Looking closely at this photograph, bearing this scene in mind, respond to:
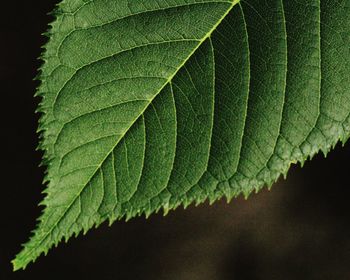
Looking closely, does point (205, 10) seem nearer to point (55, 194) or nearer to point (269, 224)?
point (55, 194)

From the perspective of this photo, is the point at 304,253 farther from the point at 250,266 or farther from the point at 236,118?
the point at 236,118

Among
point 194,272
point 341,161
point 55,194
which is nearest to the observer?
point 55,194

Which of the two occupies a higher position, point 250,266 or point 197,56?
point 197,56

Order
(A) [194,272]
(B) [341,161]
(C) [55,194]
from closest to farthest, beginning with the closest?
(C) [55,194]
(B) [341,161]
(A) [194,272]

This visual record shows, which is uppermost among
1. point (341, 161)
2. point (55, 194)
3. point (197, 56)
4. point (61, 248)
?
point (197, 56)

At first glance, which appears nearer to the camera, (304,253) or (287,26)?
(287,26)

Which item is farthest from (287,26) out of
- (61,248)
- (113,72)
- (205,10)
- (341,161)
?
(61,248)
